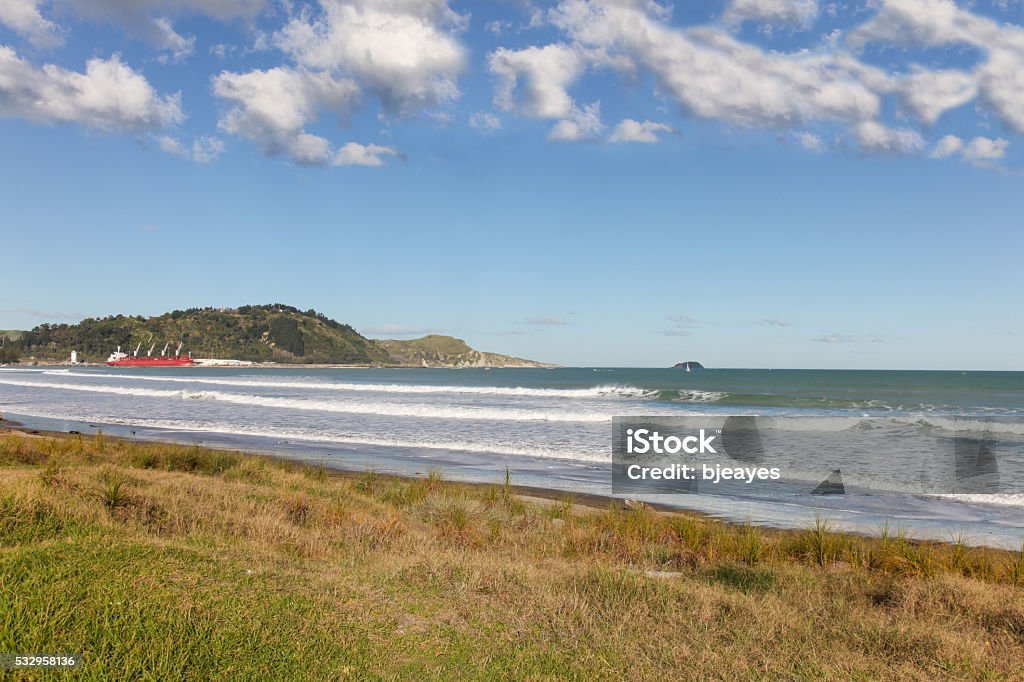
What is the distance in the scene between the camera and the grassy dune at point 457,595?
16.4ft

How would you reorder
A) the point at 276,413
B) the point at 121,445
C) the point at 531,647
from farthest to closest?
the point at 276,413 → the point at 121,445 → the point at 531,647

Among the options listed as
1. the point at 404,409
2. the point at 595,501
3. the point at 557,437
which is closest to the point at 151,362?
the point at 404,409

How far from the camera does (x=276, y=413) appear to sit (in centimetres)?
3747

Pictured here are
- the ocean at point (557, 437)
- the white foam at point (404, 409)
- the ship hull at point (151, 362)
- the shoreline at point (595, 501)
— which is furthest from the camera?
the ship hull at point (151, 362)

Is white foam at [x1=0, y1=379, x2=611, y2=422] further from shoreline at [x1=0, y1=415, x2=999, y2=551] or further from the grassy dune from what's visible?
the grassy dune

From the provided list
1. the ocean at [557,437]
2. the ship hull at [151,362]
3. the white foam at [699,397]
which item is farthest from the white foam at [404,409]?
the ship hull at [151,362]

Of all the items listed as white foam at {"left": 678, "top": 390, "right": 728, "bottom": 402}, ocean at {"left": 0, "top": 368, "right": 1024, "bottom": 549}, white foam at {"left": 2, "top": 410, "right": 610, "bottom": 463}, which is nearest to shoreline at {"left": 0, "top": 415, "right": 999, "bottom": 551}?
ocean at {"left": 0, "top": 368, "right": 1024, "bottom": 549}

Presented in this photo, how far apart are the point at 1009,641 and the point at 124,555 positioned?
25.2 ft

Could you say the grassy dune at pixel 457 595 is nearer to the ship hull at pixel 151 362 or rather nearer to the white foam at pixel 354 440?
the white foam at pixel 354 440

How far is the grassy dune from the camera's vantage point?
16.4ft

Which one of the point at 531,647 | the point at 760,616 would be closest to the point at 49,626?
the point at 531,647

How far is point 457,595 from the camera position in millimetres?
6715

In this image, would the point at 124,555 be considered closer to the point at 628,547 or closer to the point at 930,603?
the point at 628,547

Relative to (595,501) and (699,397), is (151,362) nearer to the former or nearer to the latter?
(699,397)
